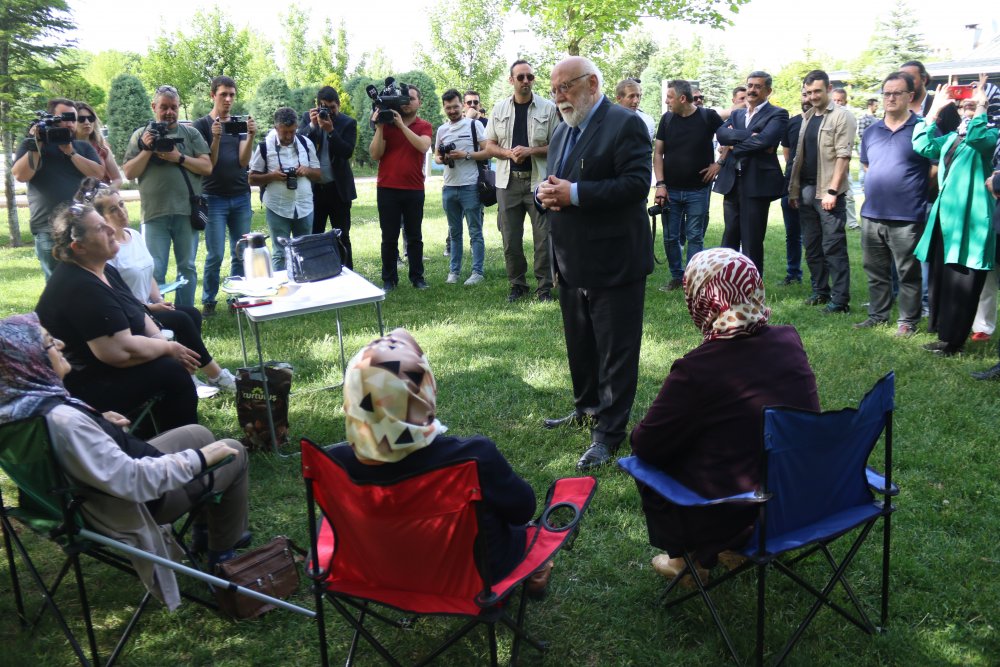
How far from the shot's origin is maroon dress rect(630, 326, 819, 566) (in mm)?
2580

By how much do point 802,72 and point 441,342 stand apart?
33672 millimetres

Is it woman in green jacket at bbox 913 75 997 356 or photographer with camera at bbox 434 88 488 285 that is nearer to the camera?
woman in green jacket at bbox 913 75 997 356

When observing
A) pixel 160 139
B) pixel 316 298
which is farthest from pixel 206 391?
pixel 160 139

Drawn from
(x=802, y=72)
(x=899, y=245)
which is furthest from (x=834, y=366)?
(x=802, y=72)

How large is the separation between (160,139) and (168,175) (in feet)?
1.01

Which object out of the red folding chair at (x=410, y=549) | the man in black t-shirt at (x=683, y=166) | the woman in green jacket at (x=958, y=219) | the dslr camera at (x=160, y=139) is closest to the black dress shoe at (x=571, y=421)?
the red folding chair at (x=410, y=549)

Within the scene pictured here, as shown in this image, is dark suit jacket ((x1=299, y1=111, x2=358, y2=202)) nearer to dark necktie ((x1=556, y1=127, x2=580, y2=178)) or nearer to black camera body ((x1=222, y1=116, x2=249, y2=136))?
black camera body ((x1=222, y1=116, x2=249, y2=136))

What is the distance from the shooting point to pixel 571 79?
388cm

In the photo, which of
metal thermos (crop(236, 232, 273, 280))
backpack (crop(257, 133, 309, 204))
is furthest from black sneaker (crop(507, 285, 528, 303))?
metal thermos (crop(236, 232, 273, 280))

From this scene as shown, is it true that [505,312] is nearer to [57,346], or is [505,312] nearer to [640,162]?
[640,162]

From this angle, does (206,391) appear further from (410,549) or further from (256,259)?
(410,549)

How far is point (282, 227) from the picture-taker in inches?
303

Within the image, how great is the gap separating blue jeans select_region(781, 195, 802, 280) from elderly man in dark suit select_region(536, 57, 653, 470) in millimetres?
4321

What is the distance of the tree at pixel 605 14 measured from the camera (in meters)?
17.2
